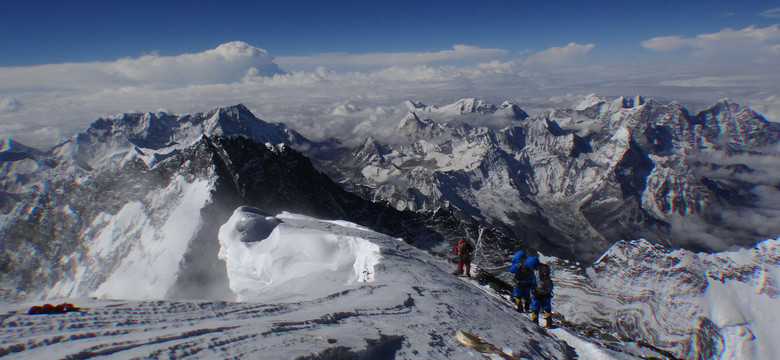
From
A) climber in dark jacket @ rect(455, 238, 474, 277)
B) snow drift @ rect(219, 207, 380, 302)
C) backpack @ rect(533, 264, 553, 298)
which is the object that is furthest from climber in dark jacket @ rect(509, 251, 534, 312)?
snow drift @ rect(219, 207, 380, 302)

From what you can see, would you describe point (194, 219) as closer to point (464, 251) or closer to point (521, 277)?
point (464, 251)

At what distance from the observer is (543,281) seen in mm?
18781

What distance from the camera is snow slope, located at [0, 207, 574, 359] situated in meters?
8.18

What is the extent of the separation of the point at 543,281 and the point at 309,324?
13.3 metres

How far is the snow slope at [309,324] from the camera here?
8180 mm

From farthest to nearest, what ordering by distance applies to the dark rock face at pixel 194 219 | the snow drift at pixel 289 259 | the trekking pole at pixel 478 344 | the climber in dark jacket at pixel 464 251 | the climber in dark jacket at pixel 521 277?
1. the dark rock face at pixel 194 219
2. the climber in dark jacket at pixel 464 251
3. the snow drift at pixel 289 259
4. the climber in dark jacket at pixel 521 277
5. the trekking pole at pixel 478 344

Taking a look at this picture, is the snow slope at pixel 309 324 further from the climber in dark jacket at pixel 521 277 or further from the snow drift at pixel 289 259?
the climber in dark jacket at pixel 521 277

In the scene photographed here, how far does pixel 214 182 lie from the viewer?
3027 inches

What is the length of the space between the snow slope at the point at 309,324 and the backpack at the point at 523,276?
1778mm

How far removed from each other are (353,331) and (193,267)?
5559 cm

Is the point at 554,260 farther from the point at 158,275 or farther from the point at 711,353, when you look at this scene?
the point at 158,275

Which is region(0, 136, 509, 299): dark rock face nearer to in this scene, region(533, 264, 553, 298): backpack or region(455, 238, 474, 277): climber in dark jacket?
region(455, 238, 474, 277): climber in dark jacket

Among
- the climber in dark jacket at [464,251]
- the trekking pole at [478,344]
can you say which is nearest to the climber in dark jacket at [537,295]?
the trekking pole at [478,344]

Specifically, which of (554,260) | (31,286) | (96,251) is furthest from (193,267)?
(554,260)
